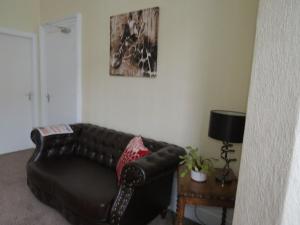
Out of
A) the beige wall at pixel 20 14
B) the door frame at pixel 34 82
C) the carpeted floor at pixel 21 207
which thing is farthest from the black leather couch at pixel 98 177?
the beige wall at pixel 20 14

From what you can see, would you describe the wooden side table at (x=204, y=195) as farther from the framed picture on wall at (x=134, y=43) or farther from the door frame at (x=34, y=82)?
the door frame at (x=34, y=82)

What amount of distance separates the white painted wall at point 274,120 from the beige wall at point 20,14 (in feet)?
12.6

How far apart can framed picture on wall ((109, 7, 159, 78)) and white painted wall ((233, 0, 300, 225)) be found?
1.52m

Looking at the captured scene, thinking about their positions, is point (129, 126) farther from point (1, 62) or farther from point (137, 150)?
point (1, 62)

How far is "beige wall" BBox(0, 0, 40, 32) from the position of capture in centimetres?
333

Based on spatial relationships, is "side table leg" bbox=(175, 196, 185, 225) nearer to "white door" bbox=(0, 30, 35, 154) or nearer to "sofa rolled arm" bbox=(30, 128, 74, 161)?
"sofa rolled arm" bbox=(30, 128, 74, 161)

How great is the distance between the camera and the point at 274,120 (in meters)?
0.84

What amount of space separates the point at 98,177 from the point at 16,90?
8.59ft

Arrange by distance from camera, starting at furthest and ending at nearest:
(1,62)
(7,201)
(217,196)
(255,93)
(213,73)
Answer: (1,62), (7,201), (213,73), (217,196), (255,93)

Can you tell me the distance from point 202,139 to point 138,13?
5.13ft

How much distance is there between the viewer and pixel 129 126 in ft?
8.72

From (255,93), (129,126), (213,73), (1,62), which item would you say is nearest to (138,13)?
(213,73)

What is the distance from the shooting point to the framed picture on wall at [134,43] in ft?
7.59

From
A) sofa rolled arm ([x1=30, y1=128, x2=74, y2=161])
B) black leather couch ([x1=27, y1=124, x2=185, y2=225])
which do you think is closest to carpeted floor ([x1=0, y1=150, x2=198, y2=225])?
black leather couch ([x1=27, y1=124, x2=185, y2=225])
